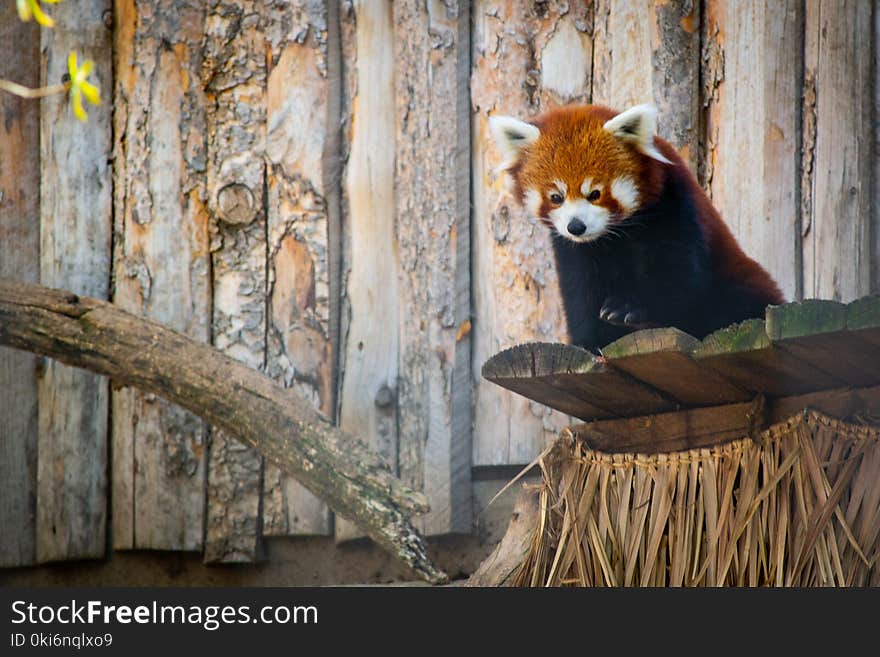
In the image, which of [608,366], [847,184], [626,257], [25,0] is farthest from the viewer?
[847,184]

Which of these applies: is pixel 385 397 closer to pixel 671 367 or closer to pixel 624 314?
pixel 624 314

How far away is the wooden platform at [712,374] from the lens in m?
1.68

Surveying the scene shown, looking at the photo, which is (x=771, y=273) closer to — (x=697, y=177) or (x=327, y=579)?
(x=697, y=177)

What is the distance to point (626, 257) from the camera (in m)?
2.32

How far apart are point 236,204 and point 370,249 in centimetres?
34

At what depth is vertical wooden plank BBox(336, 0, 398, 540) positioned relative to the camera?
2877mm

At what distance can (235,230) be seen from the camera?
295 cm

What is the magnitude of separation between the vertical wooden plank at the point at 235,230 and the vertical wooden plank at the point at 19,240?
0.43 m

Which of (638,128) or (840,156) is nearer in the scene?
(638,128)

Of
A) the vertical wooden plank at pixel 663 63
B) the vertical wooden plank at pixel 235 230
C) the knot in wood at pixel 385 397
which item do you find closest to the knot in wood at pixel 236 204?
the vertical wooden plank at pixel 235 230

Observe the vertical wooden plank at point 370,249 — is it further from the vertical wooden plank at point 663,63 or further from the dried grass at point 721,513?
the dried grass at point 721,513

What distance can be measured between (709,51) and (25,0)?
159 cm

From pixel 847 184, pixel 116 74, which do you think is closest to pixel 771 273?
pixel 847 184

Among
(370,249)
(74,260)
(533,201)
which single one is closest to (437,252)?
(370,249)
